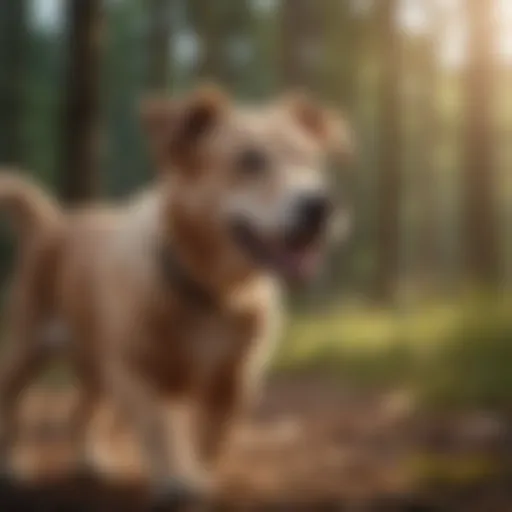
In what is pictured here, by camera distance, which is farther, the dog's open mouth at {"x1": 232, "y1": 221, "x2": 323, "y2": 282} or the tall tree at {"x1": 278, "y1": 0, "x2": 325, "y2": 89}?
the tall tree at {"x1": 278, "y1": 0, "x2": 325, "y2": 89}

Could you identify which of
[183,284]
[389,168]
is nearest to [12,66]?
[183,284]

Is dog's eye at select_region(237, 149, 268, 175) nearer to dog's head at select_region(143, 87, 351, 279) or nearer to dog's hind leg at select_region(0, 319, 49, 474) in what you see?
dog's head at select_region(143, 87, 351, 279)

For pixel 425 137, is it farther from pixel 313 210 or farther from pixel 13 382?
pixel 13 382

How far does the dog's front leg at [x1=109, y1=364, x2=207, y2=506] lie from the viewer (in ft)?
4.26

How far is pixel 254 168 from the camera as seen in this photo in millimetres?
1282

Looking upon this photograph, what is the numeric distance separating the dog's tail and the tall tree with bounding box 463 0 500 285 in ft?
1.56

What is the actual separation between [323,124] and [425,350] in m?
0.28

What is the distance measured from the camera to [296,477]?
1.33 m

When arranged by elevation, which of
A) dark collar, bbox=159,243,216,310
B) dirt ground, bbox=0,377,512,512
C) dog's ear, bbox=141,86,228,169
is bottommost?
dirt ground, bbox=0,377,512,512

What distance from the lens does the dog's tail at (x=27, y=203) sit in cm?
135

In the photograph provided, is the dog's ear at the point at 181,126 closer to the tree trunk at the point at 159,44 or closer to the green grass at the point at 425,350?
the tree trunk at the point at 159,44

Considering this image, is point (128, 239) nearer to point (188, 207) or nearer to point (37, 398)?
point (188, 207)

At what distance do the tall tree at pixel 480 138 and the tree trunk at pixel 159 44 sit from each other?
35 cm

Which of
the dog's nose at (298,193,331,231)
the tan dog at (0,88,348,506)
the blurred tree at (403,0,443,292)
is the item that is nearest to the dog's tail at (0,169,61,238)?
the tan dog at (0,88,348,506)
